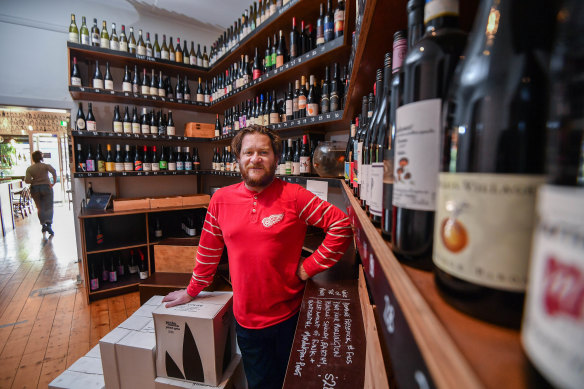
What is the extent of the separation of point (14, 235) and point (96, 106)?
424 cm

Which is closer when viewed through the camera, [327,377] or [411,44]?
[411,44]

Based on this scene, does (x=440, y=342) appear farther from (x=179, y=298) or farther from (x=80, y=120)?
(x=80, y=120)

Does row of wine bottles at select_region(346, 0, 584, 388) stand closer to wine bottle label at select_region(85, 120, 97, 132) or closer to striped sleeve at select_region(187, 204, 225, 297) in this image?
striped sleeve at select_region(187, 204, 225, 297)

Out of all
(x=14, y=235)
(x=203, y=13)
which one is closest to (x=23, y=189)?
(x=14, y=235)

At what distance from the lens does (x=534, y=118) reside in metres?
0.22

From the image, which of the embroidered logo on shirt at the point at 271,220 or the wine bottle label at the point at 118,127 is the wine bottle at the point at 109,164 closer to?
the wine bottle label at the point at 118,127

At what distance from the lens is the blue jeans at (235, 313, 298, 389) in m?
1.49

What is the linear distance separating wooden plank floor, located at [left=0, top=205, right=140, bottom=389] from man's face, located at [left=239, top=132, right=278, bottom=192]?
200 centimetres

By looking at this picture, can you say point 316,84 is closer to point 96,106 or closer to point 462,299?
point 462,299

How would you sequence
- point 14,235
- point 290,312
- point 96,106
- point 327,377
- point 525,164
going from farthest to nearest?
point 14,235, point 96,106, point 290,312, point 327,377, point 525,164

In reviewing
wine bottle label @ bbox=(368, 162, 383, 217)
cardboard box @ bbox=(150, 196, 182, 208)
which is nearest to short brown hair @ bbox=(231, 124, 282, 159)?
wine bottle label @ bbox=(368, 162, 383, 217)

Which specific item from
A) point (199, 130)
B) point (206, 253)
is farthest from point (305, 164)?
point (199, 130)

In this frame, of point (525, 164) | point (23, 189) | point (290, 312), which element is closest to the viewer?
point (525, 164)

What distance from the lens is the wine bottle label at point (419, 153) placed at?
0.32 metres
